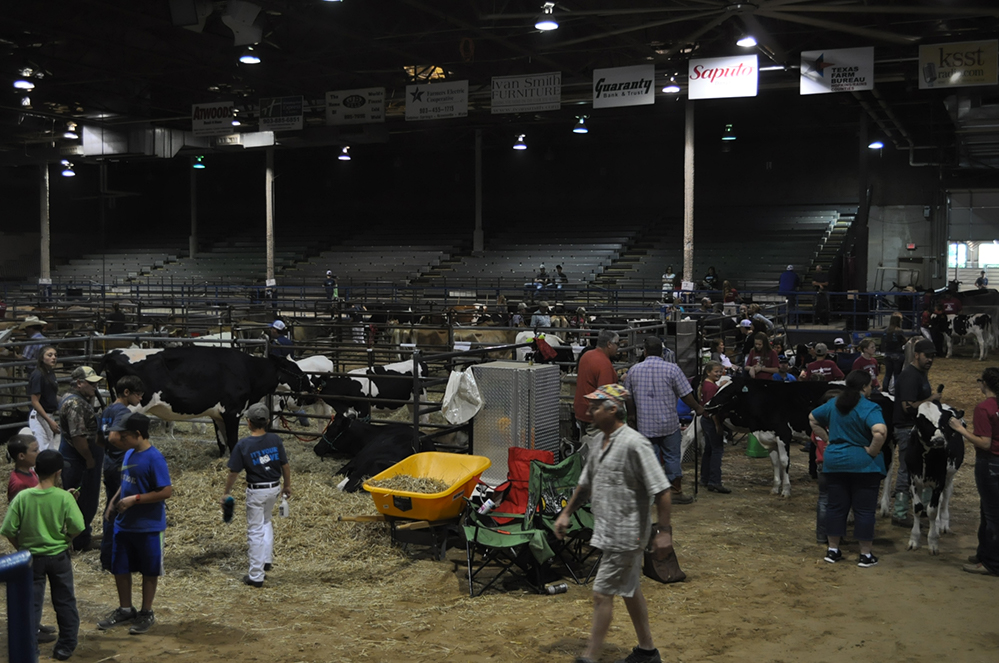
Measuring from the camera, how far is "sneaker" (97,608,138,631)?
5683 millimetres

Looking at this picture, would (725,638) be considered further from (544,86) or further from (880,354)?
(544,86)

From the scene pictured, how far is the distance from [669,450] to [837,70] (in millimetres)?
13822

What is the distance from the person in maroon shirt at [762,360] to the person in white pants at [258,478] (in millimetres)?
6811

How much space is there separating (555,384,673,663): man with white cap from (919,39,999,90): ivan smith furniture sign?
16090 mm

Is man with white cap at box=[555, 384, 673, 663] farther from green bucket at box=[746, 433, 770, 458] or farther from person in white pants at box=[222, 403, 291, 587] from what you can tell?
green bucket at box=[746, 433, 770, 458]

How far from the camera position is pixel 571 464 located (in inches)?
276

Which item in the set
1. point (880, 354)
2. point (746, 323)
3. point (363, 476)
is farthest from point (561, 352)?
point (880, 354)

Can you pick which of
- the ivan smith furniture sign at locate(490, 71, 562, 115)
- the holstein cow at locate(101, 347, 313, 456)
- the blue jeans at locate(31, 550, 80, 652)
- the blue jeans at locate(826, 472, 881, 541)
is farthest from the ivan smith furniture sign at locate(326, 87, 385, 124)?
the blue jeans at locate(31, 550, 80, 652)

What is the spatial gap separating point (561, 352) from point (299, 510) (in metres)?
5.38

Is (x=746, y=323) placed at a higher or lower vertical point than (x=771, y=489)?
higher

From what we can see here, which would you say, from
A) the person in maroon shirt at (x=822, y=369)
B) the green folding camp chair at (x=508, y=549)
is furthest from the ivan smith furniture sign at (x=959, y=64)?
the green folding camp chair at (x=508, y=549)

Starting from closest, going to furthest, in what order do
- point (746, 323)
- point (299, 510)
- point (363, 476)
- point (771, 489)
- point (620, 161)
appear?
point (299, 510) < point (363, 476) < point (771, 489) < point (746, 323) < point (620, 161)

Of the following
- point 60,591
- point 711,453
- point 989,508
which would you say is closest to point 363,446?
point 711,453

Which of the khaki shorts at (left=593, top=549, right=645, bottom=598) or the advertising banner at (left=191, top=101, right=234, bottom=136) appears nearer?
the khaki shorts at (left=593, top=549, right=645, bottom=598)
